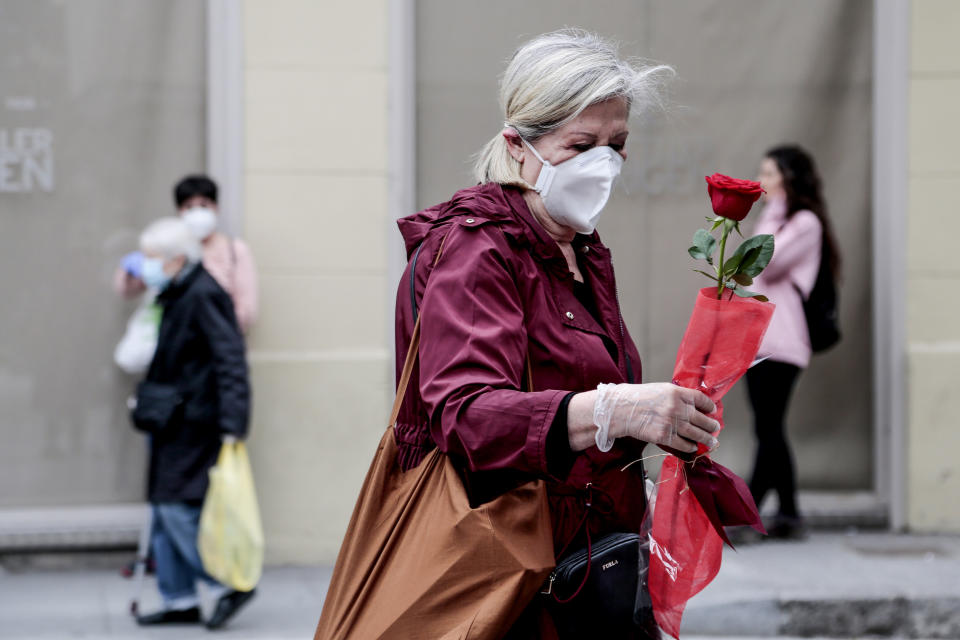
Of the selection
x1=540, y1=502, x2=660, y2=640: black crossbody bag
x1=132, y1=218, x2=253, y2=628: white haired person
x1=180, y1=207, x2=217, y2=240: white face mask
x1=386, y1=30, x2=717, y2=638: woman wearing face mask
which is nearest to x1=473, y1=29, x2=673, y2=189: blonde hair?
x1=386, y1=30, x2=717, y2=638: woman wearing face mask

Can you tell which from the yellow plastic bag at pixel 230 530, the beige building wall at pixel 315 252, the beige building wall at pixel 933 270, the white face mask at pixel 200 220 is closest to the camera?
the yellow plastic bag at pixel 230 530

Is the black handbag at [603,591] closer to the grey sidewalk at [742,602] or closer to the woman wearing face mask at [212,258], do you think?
the grey sidewalk at [742,602]

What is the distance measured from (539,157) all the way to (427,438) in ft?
1.73

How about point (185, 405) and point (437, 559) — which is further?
point (185, 405)

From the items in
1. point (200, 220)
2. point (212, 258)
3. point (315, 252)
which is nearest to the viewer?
point (200, 220)

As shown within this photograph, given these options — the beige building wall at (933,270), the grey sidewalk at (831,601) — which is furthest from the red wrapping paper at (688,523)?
the beige building wall at (933,270)

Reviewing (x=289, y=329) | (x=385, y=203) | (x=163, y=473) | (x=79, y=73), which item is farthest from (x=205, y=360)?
(x=79, y=73)

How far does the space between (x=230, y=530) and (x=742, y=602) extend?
2169mm

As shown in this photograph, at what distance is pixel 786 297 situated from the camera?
651cm

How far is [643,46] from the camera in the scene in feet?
22.8

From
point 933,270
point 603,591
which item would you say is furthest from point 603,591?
point 933,270

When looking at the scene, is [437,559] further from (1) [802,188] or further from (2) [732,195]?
(1) [802,188]

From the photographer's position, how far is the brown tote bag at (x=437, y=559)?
6.45 feet

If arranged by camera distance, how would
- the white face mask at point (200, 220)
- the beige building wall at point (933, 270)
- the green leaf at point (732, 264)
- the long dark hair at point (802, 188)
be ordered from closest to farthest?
the green leaf at point (732, 264)
the white face mask at point (200, 220)
the long dark hair at point (802, 188)
the beige building wall at point (933, 270)
